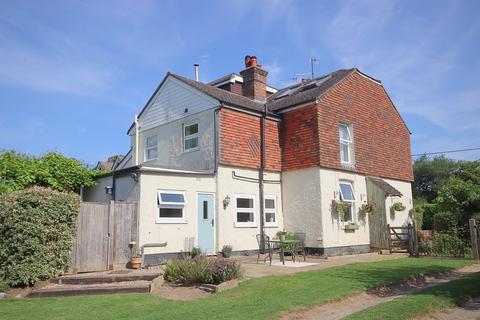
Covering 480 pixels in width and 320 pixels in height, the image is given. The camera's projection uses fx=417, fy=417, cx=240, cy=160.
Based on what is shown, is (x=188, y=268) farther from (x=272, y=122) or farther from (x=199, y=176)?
(x=272, y=122)

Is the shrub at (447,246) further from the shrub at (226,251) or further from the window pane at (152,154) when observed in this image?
the window pane at (152,154)

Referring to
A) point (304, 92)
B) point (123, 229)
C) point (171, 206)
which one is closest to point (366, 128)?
point (304, 92)

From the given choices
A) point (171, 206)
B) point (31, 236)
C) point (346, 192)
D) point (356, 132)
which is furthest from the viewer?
point (356, 132)

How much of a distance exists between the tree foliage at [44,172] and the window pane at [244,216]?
6.12 metres

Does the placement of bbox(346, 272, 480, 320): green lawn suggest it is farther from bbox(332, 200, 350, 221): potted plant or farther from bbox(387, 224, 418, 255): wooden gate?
bbox(387, 224, 418, 255): wooden gate

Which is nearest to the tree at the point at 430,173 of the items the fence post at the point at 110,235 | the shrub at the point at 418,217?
the shrub at the point at 418,217

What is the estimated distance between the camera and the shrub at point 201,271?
9.96 m

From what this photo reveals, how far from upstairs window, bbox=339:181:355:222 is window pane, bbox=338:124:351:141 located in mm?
2172

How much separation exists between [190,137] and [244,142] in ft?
8.77

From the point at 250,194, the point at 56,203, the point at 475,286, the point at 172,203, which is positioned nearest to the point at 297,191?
the point at 250,194

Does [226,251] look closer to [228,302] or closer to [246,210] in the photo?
[246,210]

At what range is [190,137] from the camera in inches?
738

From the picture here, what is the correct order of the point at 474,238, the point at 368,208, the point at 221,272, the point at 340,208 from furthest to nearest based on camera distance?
the point at 368,208 → the point at 340,208 → the point at 474,238 → the point at 221,272

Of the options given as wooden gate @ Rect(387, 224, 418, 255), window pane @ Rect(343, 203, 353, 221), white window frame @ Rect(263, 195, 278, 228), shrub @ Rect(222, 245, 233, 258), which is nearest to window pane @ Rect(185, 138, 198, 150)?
white window frame @ Rect(263, 195, 278, 228)
